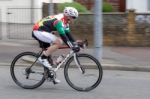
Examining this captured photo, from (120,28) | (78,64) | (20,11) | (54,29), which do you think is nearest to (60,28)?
(54,29)

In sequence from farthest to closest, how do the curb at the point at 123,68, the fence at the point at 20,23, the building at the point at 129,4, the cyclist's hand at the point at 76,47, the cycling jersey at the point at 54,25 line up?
the building at the point at 129,4 < the fence at the point at 20,23 < the curb at the point at 123,68 < the cyclist's hand at the point at 76,47 < the cycling jersey at the point at 54,25

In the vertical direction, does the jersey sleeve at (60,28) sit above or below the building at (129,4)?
below

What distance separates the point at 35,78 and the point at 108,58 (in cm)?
394

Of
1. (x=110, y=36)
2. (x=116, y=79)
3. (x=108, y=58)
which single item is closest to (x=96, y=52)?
(x=108, y=58)

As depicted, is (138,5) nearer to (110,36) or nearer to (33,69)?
(110,36)

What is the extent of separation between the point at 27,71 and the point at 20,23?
811cm

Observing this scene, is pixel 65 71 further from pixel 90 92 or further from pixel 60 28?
pixel 60 28

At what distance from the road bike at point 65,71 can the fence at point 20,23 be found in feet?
22.4

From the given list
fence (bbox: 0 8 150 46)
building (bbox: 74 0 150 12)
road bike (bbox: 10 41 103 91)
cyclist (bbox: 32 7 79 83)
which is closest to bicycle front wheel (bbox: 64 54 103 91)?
road bike (bbox: 10 41 103 91)

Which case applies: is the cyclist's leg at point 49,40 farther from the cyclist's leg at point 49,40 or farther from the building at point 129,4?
the building at point 129,4

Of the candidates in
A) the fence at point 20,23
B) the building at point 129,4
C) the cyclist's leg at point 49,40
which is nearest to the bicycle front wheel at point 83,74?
the cyclist's leg at point 49,40

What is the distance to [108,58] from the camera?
12828mm

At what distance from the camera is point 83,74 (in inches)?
357

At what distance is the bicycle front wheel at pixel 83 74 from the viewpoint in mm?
8859
